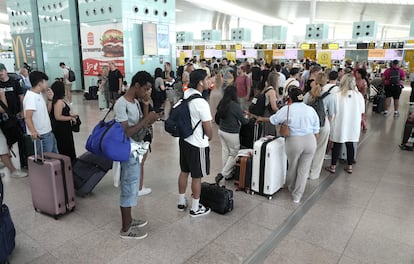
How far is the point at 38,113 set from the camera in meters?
3.84

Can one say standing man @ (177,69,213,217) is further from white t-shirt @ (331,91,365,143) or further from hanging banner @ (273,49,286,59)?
hanging banner @ (273,49,286,59)

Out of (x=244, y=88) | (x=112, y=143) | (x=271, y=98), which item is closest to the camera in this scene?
(x=112, y=143)

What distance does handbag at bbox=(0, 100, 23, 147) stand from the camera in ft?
14.6

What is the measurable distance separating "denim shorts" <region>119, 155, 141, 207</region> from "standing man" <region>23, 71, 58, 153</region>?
1420 millimetres

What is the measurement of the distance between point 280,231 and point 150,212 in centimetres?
148

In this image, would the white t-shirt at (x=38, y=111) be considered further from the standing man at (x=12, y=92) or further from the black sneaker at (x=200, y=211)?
the black sneaker at (x=200, y=211)

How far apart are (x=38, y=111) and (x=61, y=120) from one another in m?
0.31

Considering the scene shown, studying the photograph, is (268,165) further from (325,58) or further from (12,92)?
(325,58)

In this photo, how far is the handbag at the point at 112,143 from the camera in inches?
108

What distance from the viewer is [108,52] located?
40.3ft

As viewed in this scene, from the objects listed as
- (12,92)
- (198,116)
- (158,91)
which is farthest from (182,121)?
(158,91)

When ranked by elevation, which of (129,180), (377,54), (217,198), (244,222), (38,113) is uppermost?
(377,54)

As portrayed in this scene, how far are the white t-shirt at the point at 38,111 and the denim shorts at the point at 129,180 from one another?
5.20 feet

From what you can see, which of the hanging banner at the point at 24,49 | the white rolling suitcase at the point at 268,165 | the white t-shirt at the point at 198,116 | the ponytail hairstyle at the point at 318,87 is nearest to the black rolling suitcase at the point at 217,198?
the white rolling suitcase at the point at 268,165
